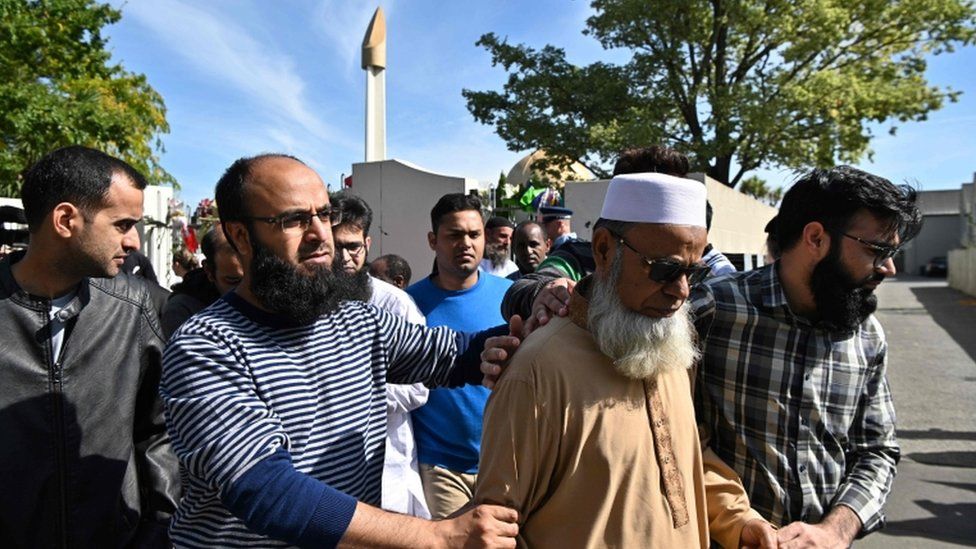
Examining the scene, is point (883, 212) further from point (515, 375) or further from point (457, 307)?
point (457, 307)

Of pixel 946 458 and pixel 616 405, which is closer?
pixel 616 405

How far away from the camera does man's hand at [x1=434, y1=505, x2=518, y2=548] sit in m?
1.42

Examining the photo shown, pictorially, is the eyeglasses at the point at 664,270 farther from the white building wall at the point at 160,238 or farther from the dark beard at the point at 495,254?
the white building wall at the point at 160,238

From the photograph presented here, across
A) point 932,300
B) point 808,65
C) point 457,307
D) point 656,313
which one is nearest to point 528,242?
point 457,307

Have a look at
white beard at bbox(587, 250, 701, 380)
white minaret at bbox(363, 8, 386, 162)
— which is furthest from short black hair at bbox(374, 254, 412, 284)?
white minaret at bbox(363, 8, 386, 162)

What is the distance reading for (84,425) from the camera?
2.04 meters

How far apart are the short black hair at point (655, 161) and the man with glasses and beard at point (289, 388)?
3.18ft

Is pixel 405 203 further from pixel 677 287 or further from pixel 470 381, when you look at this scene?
pixel 677 287

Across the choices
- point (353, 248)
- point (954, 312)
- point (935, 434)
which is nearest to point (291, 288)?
point (353, 248)

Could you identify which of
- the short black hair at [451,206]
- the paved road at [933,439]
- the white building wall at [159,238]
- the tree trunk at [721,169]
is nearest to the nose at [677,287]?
the short black hair at [451,206]

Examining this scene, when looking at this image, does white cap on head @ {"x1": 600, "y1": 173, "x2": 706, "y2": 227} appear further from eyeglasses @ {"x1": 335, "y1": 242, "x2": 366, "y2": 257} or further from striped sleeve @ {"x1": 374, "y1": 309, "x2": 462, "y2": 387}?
eyeglasses @ {"x1": 335, "y1": 242, "x2": 366, "y2": 257}

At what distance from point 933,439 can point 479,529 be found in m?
7.70

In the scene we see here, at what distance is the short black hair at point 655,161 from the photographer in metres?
2.40

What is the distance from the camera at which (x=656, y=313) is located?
5.88 ft
